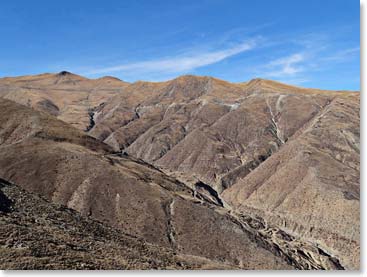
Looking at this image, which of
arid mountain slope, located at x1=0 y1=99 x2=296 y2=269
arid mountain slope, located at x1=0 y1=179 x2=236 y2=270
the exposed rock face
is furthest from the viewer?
the exposed rock face

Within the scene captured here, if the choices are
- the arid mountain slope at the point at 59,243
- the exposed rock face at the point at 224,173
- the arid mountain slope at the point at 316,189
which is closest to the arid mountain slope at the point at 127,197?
the exposed rock face at the point at 224,173

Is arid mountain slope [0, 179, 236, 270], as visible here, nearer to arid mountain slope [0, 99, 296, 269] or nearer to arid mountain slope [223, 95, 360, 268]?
arid mountain slope [0, 99, 296, 269]

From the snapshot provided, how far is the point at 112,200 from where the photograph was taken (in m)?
60.9

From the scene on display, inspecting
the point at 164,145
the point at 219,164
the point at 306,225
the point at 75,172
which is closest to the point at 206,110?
the point at 164,145

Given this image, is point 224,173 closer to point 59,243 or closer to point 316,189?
point 316,189

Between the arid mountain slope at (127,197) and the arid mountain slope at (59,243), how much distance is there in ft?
70.7

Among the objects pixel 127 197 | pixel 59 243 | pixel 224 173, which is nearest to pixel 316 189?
pixel 224 173

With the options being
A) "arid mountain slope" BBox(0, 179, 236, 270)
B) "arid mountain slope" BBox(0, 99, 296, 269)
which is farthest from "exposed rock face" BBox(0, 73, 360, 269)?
"arid mountain slope" BBox(0, 179, 236, 270)

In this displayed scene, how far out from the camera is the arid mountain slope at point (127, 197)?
182ft

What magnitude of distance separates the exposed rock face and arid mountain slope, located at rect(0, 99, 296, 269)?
0.18 m

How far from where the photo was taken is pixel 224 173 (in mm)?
143750

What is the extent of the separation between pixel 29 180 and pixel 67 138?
16513 millimetres

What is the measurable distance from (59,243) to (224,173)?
121 m

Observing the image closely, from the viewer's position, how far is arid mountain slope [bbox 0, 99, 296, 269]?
55.3m
